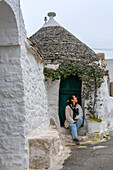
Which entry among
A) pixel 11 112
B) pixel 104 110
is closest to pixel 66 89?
pixel 104 110

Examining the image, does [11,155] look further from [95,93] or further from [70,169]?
[95,93]

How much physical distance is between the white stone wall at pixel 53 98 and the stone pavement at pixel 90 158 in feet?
4.21

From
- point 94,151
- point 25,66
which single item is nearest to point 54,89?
point 94,151

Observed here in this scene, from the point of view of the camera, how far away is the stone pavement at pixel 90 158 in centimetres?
457

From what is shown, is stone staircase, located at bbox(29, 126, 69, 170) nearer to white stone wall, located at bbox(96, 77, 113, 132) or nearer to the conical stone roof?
white stone wall, located at bbox(96, 77, 113, 132)

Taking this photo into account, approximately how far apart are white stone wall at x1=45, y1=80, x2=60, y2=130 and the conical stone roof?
802 millimetres

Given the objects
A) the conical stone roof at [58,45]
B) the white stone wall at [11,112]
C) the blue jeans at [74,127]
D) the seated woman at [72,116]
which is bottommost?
the blue jeans at [74,127]

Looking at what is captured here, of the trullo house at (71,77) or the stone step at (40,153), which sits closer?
the stone step at (40,153)

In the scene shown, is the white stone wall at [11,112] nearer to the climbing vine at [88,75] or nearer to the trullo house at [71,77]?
the trullo house at [71,77]

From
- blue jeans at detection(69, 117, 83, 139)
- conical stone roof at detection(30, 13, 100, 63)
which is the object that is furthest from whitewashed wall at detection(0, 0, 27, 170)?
conical stone roof at detection(30, 13, 100, 63)

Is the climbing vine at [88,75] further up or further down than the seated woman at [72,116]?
further up

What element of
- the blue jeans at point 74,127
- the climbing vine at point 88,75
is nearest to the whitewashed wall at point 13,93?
the blue jeans at point 74,127

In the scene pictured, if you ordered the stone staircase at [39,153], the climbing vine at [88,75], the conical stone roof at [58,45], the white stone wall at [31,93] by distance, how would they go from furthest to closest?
the conical stone roof at [58,45], the climbing vine at [88,75], the white stone wall at [31,93], the stone staircase at [39,153]

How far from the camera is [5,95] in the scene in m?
4.47
